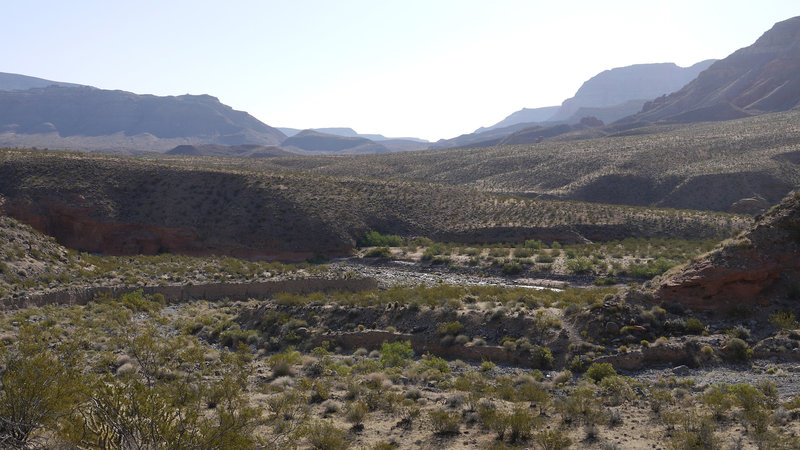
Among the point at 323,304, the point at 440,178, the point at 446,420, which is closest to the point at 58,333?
the point at 323,304

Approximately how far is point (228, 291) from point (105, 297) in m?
5.70

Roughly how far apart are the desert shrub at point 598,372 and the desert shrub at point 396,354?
515cm

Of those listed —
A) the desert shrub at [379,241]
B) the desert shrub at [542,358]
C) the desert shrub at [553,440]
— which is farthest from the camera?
the desert shrub at [379,241]

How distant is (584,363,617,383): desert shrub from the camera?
41.5ft

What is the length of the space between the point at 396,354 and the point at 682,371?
25.7 feet

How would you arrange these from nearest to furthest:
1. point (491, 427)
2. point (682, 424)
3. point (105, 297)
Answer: point (682, 424) < point (491, 427) < point (105, 297)

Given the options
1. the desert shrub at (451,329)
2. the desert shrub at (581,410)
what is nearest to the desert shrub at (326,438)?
the desert shrub at (581,410)

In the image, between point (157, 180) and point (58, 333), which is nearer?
point (58, 333)

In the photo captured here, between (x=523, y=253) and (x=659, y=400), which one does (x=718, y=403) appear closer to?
(x=659, y=400)

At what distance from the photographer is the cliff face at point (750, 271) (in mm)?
15023

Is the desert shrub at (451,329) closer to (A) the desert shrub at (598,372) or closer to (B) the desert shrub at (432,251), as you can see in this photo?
(A) the desert shrub at (598,372)

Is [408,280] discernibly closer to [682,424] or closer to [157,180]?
[682,424]

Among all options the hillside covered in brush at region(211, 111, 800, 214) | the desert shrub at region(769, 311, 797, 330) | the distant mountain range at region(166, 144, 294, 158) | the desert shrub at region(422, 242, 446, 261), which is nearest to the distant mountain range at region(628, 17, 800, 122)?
the hillside covered in brush at region(211, 111, 800, 214)

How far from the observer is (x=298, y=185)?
169 feet
